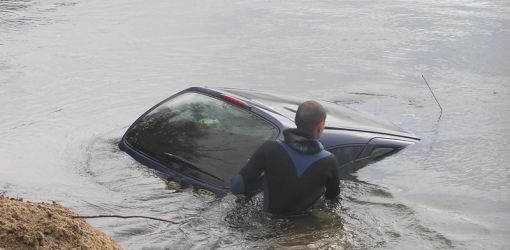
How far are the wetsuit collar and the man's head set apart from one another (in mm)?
52

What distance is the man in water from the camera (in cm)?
548

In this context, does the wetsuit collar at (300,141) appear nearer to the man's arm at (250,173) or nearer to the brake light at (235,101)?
the man's arm at (250,173)

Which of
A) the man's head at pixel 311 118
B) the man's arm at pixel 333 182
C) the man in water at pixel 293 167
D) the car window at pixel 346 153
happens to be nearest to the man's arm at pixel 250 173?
the man in water at pixel 293 167

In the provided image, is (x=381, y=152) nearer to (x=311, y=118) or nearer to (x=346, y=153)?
(x=346, y=153)

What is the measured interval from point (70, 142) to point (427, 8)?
52.5 ft

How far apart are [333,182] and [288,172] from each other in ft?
1.45

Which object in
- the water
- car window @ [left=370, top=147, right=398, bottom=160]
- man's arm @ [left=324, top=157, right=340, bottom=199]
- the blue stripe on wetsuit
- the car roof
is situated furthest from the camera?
car window @ [left=370, top=147, right=398, bottom=160]

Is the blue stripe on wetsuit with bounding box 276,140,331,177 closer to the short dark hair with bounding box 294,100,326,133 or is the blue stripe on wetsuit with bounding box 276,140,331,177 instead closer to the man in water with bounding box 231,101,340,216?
the man in water with bounding box 231,101,340,216

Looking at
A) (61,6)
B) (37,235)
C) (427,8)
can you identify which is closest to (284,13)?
(427,8)

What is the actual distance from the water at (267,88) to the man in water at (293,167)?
0.29m

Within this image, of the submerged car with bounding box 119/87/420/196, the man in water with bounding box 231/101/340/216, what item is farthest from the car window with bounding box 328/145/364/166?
the man in water with bounding box 231/101/340/216

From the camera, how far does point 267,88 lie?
12664 millimetres

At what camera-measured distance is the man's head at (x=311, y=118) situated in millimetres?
5426

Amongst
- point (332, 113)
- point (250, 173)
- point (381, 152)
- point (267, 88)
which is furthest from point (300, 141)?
point (267, 88)
